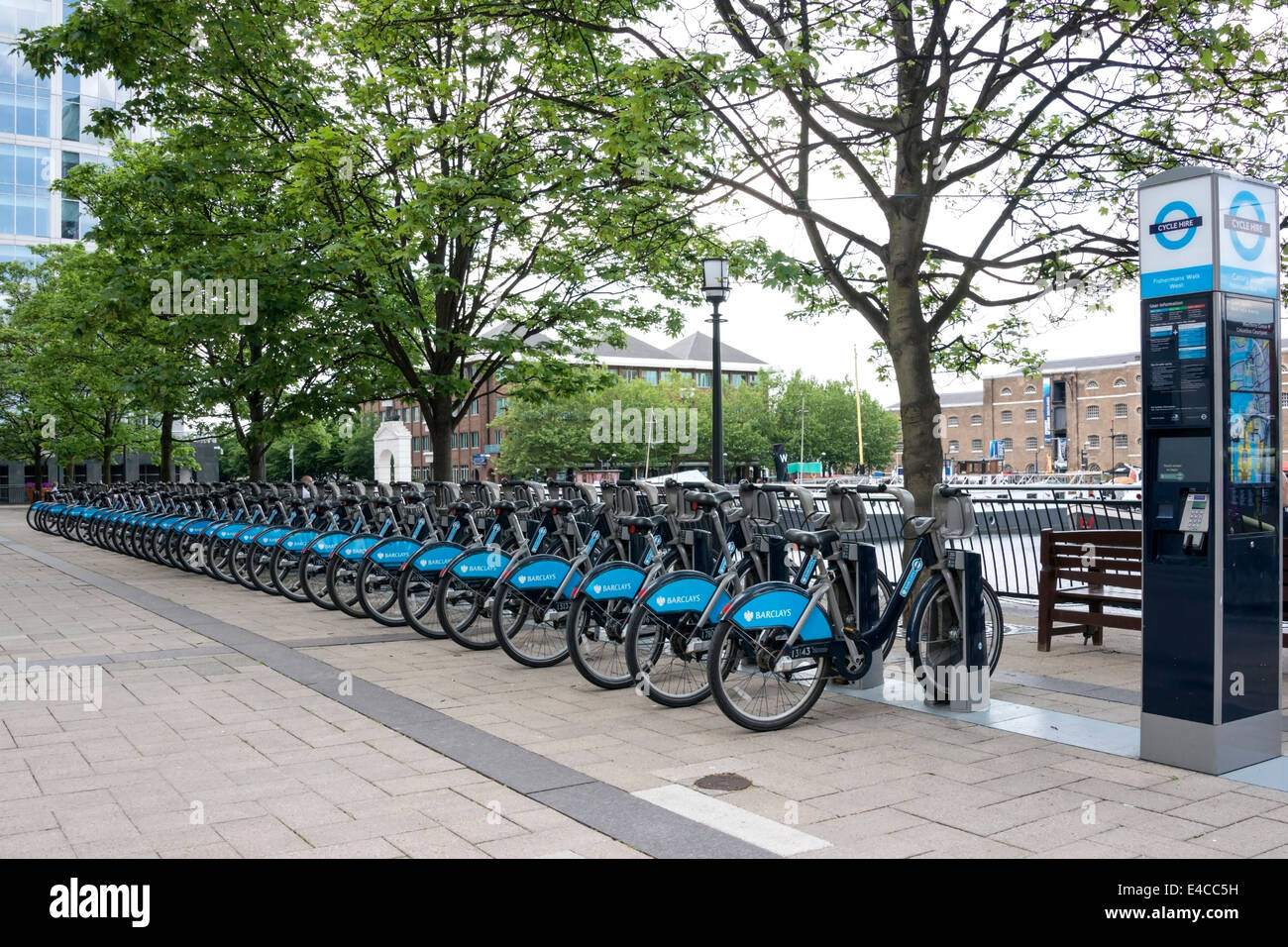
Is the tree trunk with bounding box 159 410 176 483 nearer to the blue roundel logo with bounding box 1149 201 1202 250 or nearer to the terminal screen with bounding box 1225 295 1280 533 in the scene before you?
the blue roundel logo with bounding box 1149 201 1202 250

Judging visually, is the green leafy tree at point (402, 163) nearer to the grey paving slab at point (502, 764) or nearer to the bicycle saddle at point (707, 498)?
the bicycle saddle at point (707, 498)

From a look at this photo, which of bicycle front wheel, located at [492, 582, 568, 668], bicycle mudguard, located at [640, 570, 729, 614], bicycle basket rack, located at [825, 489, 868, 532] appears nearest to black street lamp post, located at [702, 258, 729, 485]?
bicycle front wheel, located at [492, 582, 568, 668]

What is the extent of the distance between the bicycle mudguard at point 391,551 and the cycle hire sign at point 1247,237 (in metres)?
6.87

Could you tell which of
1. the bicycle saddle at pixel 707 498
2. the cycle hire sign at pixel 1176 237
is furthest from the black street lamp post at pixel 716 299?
the cycle hire sign at pixel 1176 237

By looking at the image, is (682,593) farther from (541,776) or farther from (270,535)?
(270,535)

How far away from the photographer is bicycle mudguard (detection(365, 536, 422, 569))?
9703mm

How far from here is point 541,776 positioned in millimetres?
4965

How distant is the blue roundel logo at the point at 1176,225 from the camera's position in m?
5.07

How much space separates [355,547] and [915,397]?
5408 millimetres

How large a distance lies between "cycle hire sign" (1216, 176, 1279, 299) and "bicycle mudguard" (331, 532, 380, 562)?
7.39 meters

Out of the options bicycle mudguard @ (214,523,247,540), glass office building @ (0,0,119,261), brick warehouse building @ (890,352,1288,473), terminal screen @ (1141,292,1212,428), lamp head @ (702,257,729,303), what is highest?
glass office building @ (0,0,119,261)

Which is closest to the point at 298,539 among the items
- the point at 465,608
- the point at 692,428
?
the point at 465,608

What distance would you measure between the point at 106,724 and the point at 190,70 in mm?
11057
